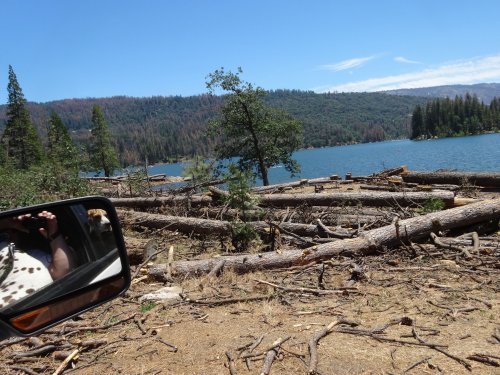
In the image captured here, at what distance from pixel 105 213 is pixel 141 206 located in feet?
42.1

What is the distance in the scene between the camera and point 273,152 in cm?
2711

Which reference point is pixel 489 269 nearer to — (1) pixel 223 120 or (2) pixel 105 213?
(2) pixel 105 213

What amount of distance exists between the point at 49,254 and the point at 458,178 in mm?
17465

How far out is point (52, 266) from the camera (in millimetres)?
1875

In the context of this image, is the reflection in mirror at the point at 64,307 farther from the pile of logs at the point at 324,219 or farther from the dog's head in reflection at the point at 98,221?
the pile of logs at the point at 324,219

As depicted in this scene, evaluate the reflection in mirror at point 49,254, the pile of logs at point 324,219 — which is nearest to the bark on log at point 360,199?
the pile of logs at point 324,219

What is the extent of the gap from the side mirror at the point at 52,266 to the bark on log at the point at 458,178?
53.5 feet

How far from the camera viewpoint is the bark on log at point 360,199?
12391 millimetres

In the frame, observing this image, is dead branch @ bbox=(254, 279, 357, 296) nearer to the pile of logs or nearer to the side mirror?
the pile of logs

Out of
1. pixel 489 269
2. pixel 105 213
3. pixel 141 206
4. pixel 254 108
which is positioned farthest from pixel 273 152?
pixel 105 213

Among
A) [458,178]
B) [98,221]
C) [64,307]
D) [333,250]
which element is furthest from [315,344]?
[458,178]

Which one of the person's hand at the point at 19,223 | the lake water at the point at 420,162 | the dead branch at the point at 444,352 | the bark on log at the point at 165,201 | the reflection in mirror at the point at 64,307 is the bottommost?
the lake water at the point at 420,162

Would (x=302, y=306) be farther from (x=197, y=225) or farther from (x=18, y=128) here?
(x=18, y=128)

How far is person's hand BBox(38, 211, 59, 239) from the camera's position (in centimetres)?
190
